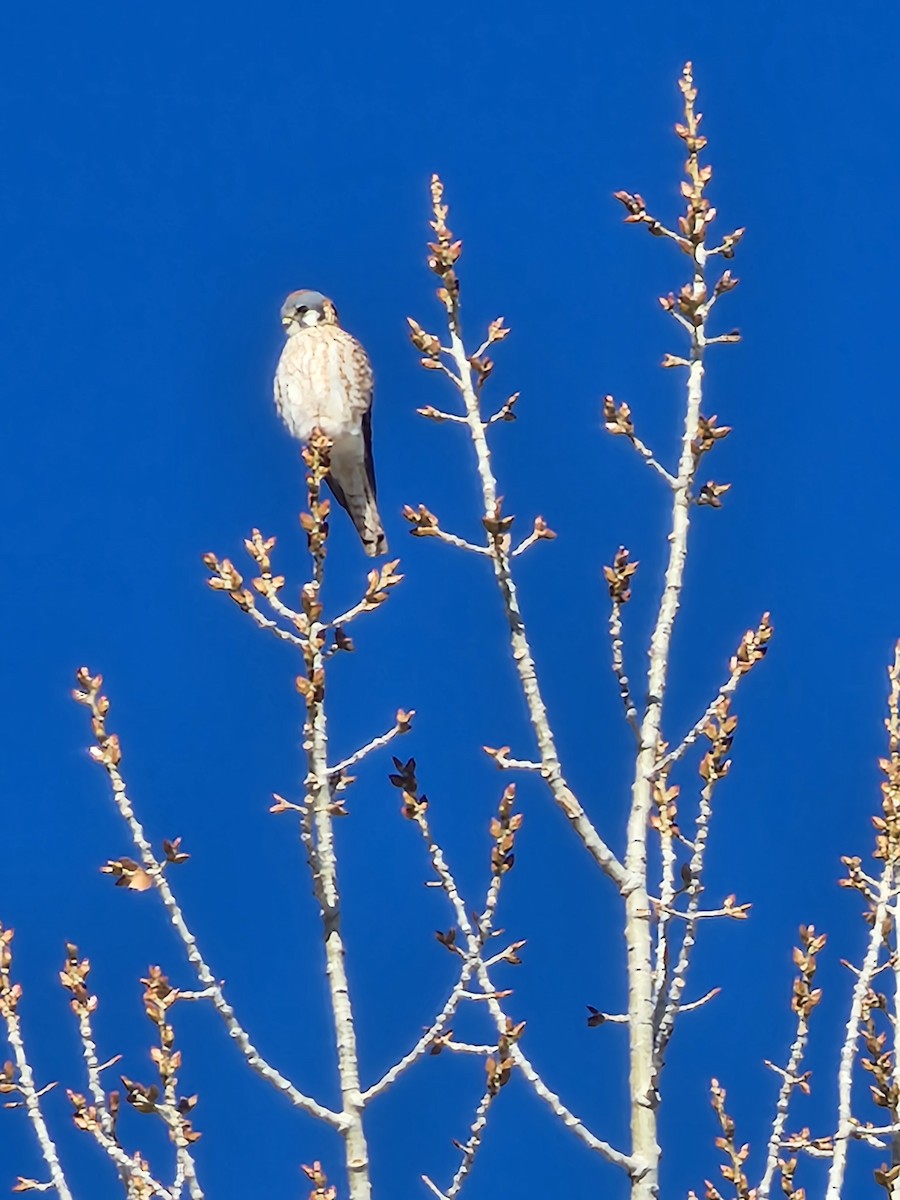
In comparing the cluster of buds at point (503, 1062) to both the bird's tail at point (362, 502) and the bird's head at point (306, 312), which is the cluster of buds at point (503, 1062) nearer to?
the bird's tail at point (362, 502)

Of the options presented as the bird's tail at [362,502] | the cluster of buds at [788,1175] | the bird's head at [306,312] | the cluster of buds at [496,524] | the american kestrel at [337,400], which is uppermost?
the bird's head at [306,312]

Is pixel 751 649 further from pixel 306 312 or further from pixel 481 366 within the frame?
pixel 306 312

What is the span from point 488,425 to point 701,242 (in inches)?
37.7

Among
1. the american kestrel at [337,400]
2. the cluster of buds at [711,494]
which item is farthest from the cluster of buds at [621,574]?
the american kestrel at [337,400]

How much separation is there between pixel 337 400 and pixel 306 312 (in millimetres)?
686

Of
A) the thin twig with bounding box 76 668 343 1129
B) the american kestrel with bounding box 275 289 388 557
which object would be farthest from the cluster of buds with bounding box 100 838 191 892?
the american kestrel with bounding box 275 289 388 557

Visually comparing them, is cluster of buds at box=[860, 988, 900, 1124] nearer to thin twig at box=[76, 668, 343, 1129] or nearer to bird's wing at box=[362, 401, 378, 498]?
thin twig at box=[76, 668, 343, 1129]

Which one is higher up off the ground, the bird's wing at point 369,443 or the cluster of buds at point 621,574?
the bird's wing at point 369,443

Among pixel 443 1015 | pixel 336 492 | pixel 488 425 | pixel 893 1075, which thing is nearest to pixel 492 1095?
pixel 443 1015

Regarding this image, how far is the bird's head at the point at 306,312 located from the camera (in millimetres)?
10977

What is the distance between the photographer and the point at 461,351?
261 inches

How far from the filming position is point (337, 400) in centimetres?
1059

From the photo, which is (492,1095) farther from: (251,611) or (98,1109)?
(251,611)

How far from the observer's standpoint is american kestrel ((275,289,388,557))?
34.7 feet
